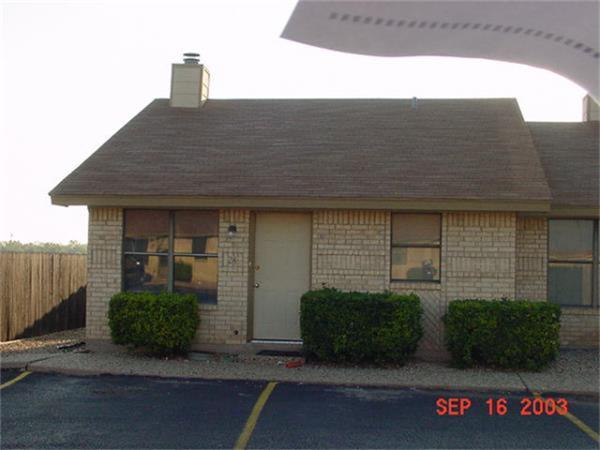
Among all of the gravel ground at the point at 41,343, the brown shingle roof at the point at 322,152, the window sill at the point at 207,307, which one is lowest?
the gravel ground at the point at 41,343

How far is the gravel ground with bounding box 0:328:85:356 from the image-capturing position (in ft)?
42.4

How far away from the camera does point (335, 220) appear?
39.8 feet

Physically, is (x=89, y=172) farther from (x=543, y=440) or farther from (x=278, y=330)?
(x=543, y=440)

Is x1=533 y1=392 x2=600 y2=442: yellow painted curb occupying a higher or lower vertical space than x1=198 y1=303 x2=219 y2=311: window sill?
lower

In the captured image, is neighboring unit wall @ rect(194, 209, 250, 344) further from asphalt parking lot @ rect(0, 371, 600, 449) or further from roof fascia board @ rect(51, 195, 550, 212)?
asphalt parking lot @ rect(0, 371, 600, 449)

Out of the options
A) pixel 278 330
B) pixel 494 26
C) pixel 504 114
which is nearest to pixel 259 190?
pixel 278 330

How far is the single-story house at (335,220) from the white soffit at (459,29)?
32.3 feet

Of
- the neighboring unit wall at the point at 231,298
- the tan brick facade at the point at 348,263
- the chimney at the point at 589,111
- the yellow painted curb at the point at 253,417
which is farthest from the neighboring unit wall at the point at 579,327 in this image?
the yellow painted curb at the point at 253,417

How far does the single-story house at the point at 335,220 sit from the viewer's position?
38.8 feet

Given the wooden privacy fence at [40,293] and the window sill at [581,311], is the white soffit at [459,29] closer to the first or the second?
the window sill at [581,311]

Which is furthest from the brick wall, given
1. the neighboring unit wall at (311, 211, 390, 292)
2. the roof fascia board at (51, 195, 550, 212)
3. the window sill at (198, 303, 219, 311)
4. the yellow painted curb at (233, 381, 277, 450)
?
the window sill at (198, 303, 219, 311)

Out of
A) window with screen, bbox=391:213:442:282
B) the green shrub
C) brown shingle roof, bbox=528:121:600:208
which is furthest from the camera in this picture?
brown shingle roof, bbox=528:121:600:208

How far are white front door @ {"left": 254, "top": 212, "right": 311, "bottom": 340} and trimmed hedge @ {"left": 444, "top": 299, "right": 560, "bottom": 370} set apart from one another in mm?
2996

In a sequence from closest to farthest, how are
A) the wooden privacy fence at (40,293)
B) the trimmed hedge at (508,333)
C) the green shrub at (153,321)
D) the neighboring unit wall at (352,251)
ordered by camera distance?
the trimmed hedge at (508,333) < the green shrub at (153,321) < the neighboring unit wall at (352,251) < the wooden privacy fence at (40,293)
